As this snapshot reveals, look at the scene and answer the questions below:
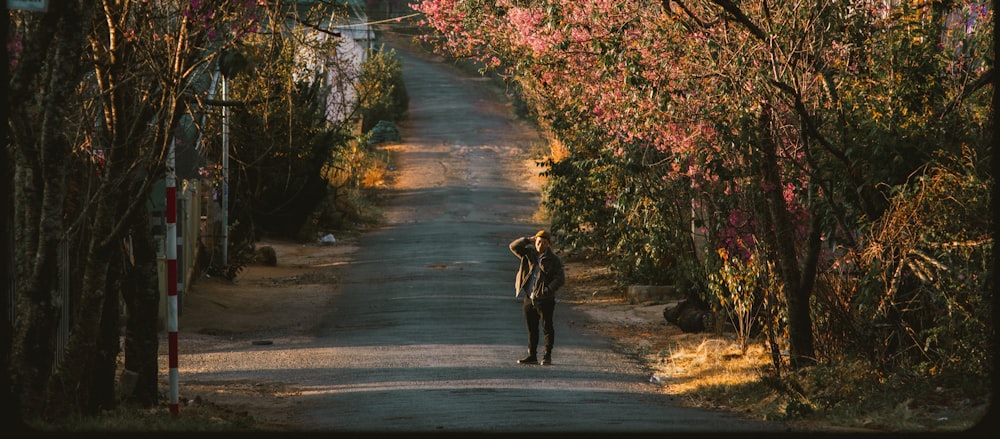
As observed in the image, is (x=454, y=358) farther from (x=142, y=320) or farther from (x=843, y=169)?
(x=843, y=169)

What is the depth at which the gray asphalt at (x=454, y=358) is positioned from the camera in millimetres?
11820

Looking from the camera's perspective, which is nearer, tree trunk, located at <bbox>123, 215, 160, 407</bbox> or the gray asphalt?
the gray asphalt

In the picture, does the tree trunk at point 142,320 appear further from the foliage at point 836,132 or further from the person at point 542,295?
the person at point 542,295

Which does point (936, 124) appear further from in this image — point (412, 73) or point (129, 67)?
point (412, 73)

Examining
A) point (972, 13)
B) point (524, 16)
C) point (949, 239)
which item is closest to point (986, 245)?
point (949, 239)

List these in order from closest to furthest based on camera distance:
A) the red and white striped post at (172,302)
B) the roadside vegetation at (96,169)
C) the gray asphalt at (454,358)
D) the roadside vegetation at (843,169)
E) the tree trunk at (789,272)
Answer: the roadside vegetation at (96,169)
the red and white striped post at (172,302)
the gray asphalt at (454,358)
the roadside vegetation at (843,169)
the tree trunk at (789,272)

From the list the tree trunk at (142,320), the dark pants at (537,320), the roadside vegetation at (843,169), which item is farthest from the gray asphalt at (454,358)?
the roadside vegetation at (843,169)

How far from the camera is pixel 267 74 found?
11.2 meters

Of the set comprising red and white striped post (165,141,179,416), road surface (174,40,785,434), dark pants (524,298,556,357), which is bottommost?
road surface (174,40,785,434)

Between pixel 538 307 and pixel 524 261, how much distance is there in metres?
0.74

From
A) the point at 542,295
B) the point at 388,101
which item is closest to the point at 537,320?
the point at 542,295

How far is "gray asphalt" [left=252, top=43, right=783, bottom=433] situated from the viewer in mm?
11820

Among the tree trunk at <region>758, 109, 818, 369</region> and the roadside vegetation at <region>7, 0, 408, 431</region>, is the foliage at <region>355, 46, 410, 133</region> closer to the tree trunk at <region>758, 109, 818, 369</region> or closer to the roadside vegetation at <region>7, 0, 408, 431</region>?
the tree trunk at <region>758, 109, 818, 369</region>

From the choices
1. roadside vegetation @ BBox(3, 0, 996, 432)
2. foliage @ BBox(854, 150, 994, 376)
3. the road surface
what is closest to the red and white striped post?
roadside vegetation @ BBox(3, 0, 996, 432)
